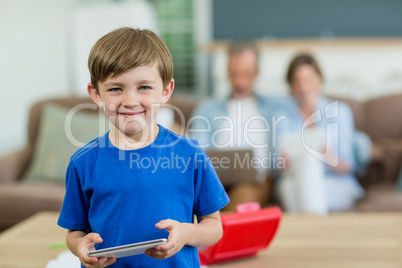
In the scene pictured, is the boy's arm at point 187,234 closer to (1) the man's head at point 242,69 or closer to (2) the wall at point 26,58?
(1) the man's head at point 242,69

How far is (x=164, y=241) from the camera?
2.14 ft

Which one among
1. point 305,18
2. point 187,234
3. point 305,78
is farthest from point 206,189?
point 305,18

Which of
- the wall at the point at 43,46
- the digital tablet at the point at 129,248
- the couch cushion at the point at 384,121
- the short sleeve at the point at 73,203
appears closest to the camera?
the digital tablet at the point at 129,248

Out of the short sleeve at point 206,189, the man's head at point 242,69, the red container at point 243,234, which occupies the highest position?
the man's head at point 242,69

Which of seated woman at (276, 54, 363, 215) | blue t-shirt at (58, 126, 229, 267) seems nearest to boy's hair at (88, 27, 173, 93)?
blue t-shirt at (58, 126, 229, 267)

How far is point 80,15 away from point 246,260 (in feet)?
11.0

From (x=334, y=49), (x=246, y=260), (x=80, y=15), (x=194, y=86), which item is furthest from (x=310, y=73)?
(x=194, y=86)

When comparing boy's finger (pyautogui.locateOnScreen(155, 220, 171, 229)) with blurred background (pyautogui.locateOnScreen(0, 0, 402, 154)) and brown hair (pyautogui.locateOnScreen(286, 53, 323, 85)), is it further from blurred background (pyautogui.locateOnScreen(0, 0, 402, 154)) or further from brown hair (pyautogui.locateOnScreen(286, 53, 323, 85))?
blurred background (pyautogui.locateOnScreen(0, 0, 402, 154))

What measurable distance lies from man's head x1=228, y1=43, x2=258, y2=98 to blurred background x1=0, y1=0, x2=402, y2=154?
3.90 feet

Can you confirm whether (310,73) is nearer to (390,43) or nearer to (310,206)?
(310,206)

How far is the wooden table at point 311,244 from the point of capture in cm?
Answer: 112

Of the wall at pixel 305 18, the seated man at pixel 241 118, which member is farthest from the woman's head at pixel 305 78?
the wall at pixel 305 18

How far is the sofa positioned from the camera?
2150mm

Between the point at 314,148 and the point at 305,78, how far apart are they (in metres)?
0.42
